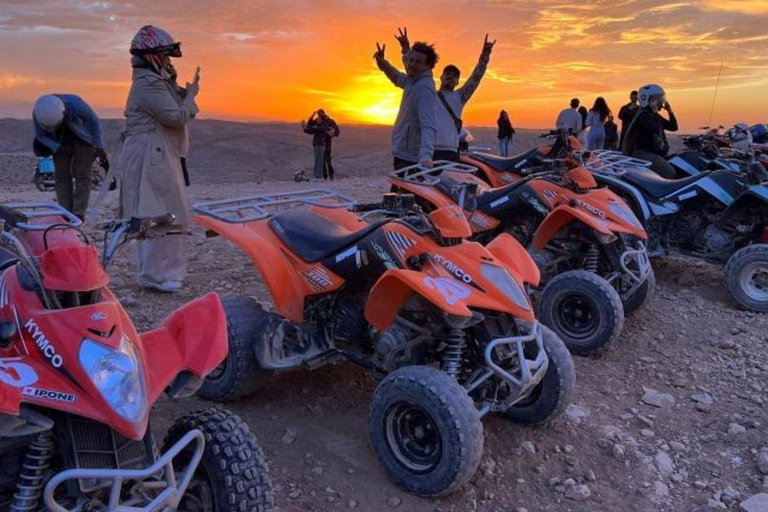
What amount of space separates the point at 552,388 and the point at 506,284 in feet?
2.27

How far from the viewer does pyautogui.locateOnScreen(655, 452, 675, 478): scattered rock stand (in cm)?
357

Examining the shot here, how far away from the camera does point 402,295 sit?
339 cm

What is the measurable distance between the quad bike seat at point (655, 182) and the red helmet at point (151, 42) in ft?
14.9

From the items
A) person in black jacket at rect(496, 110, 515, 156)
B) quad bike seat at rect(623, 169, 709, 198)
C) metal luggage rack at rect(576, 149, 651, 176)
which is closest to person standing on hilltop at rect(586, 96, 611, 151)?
person in black jacket at rect(496, 110, 515, 156)

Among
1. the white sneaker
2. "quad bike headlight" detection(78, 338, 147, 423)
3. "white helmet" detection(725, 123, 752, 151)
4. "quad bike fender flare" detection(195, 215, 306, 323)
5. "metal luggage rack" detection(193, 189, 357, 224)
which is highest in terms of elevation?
"white helmet" detection(725, 123, 752, 151)

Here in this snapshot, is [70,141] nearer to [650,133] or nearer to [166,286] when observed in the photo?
[166,286]

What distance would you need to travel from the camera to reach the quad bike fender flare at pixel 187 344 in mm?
2338

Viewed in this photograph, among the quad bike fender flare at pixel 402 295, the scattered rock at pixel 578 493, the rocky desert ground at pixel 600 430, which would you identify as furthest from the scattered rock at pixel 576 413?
the quad bike fender flare at pixel 402 295

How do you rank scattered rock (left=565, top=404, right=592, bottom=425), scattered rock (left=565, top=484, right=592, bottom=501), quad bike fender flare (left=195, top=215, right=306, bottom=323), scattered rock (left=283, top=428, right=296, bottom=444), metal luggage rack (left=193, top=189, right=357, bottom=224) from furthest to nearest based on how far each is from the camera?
metal luggage rack (left=193, top=189, right=357, bottom=224) → scattered rock (left=565, top=404, right=592, bottom=425) → quad bike fender flare (left=195, top=215, right=306, bottom=323) → scattered rock (left=283, top=428, right=296, bottom=444) → scattered rock (left=565, top=484, right=592, bottom=501)

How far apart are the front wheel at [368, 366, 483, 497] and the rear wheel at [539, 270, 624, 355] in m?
2.03

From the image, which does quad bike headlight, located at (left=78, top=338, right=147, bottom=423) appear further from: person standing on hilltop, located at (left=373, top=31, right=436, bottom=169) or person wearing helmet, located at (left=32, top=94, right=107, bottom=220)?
person wearing helmet, located at (left=32, top=94, right=107, bottom=220)

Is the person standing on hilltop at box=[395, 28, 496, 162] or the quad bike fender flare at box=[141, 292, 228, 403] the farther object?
the person standing on hilltop at box=[395, 28, 496, 162]

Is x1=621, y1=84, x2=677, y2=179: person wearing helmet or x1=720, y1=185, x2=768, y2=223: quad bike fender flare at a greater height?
x1=621, y1=84, x2=677, y2=179: person wearing helmet

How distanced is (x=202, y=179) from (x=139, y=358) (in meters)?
19.1
